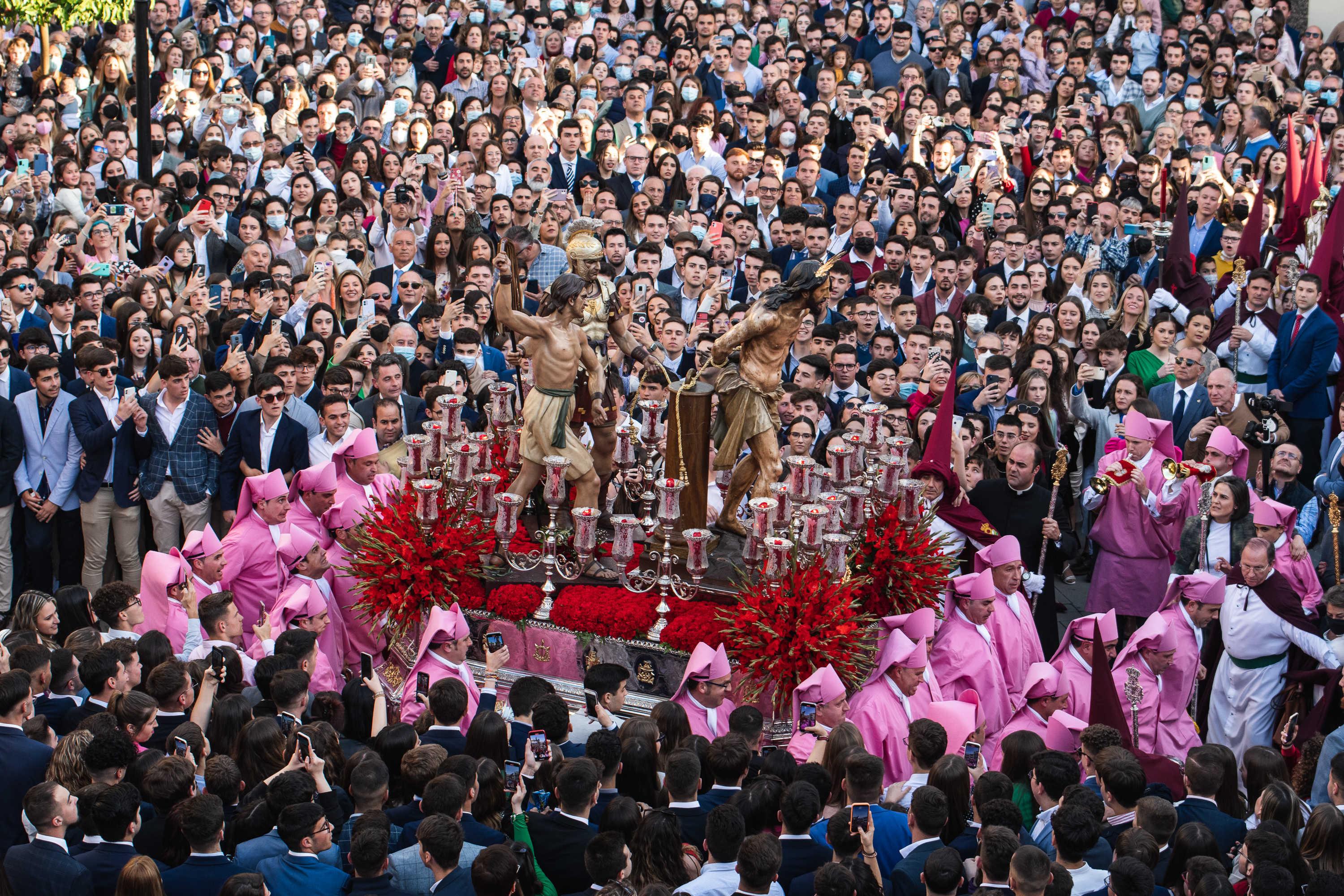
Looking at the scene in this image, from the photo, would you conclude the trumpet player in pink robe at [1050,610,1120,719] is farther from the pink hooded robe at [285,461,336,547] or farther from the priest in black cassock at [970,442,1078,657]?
the pink hooded robe at [285,461,336,547]

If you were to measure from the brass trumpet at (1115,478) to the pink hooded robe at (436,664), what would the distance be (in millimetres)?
4371

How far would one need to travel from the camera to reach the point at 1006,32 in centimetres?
1947

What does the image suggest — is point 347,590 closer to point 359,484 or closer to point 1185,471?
point 359,484

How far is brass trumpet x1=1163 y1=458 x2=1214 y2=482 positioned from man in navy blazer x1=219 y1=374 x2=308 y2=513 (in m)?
6.05

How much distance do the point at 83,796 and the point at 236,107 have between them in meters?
11.3

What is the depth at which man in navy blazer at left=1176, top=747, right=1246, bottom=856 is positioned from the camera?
6.85 metres

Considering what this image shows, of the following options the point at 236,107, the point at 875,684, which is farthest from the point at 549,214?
the point at 875,684

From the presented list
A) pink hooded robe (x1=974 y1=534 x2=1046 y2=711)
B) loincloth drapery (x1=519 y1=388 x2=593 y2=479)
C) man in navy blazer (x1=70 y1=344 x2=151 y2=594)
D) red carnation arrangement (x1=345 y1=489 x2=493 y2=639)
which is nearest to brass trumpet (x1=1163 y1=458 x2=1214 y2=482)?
pink hooded robe (x1=974 y1=534 x2=1046 y2=711)

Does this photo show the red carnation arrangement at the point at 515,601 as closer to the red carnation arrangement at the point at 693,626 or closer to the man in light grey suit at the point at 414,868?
the red carnation arrangement at the point at 693,626

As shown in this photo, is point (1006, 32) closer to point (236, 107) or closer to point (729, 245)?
point (729, 245)

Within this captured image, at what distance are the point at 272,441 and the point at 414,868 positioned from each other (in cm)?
534

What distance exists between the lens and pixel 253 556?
9.66m

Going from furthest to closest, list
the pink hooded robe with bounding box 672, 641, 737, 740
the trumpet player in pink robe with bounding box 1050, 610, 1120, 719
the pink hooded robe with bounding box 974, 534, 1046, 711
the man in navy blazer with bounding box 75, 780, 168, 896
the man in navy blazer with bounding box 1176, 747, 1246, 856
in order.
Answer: the pink hooded robe with bounding box 974, 534, 1046, 711, the trumpet player in pink robe with bounding box 1050, 610, 1120, 719, the pink hooded robe with bounding box 672, 641, 737, 740, the man in navy blazer with bounding box 1176, 747, 1246, 856, the man in navy blazer with bounding box 75, 780, 168, 896

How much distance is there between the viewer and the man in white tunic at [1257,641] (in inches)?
349
